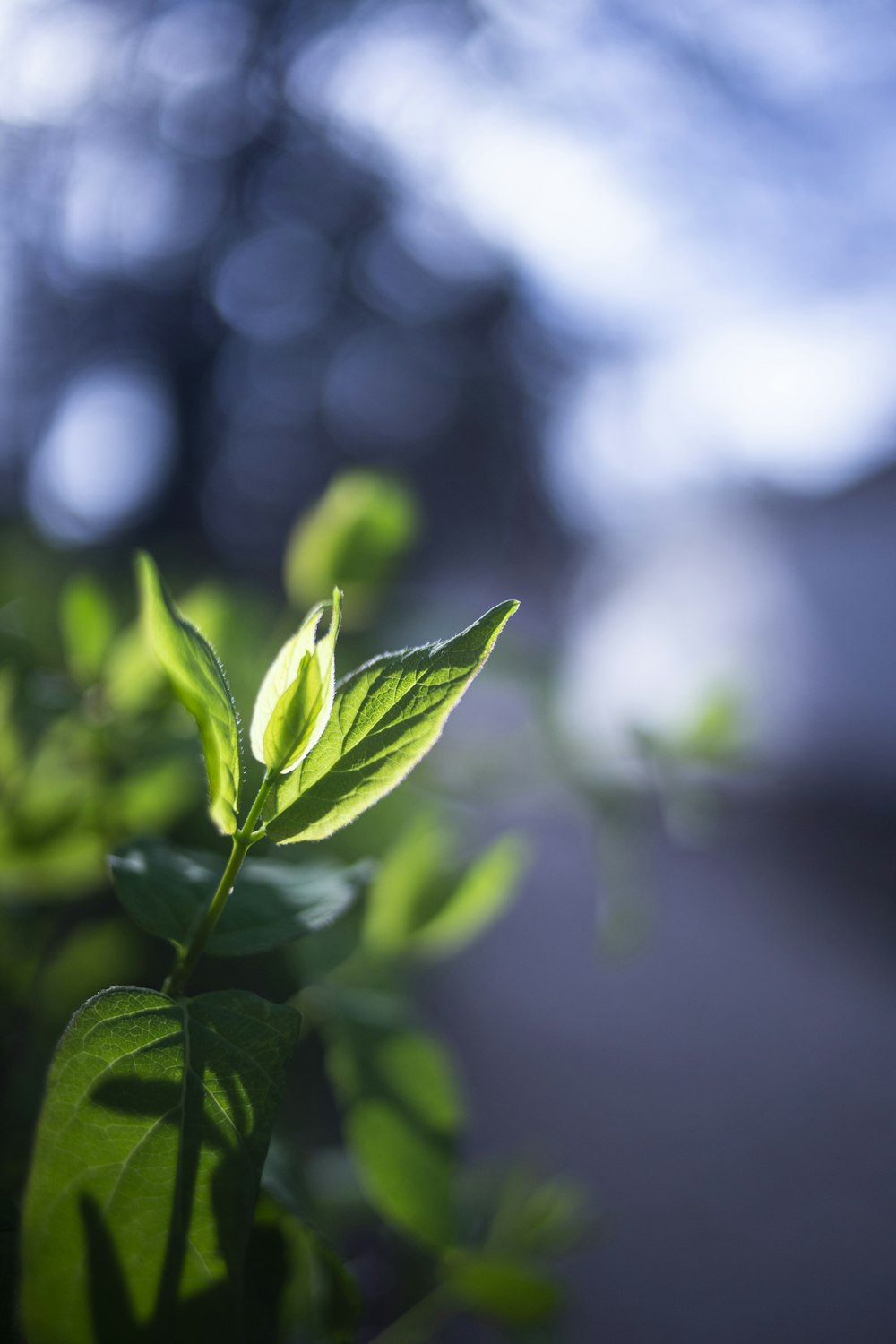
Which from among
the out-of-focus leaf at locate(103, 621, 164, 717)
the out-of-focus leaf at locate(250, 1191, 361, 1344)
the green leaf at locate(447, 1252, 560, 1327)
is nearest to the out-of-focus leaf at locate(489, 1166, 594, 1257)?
the green leaf at locate(447, 1252, 560, 1327)

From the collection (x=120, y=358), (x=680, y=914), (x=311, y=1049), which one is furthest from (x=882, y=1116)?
(x=120, y=358)

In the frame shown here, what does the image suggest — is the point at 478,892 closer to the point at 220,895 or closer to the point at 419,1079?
the point at 419,1079

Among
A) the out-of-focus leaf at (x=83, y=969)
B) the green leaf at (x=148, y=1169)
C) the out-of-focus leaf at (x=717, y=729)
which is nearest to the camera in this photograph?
the green leaf at (x=148, y=1169)

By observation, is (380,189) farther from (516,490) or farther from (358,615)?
(358,615)

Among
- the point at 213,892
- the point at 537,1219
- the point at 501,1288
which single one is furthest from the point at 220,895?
the point at 537,1219

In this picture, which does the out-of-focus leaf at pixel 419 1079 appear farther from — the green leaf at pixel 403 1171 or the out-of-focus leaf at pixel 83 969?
the out-of-focus leaf at pixel 83 969

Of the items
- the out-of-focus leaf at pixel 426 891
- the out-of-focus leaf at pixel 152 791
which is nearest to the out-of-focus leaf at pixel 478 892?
the out-of-focus leaf at pixel 426 891
